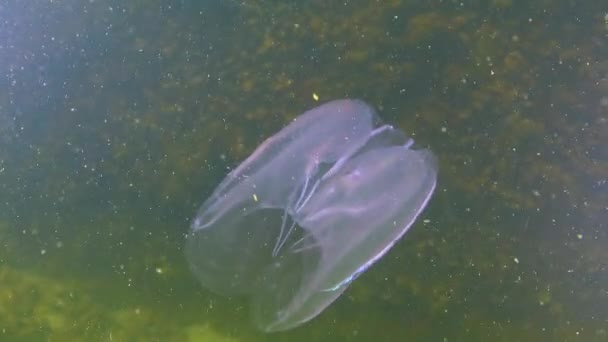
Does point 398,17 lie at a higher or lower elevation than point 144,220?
higher

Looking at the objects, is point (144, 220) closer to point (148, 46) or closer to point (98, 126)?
point (98, 126)

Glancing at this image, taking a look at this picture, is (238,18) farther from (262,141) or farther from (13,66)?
(13,66)

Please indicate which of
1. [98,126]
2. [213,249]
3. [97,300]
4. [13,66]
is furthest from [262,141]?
[13,66]

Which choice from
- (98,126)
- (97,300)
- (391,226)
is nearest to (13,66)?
(98,126)

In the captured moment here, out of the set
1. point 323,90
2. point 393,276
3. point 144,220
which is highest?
point 323,90

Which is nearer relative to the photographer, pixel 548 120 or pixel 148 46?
pixel 548 120

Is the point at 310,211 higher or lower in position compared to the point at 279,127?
lower
